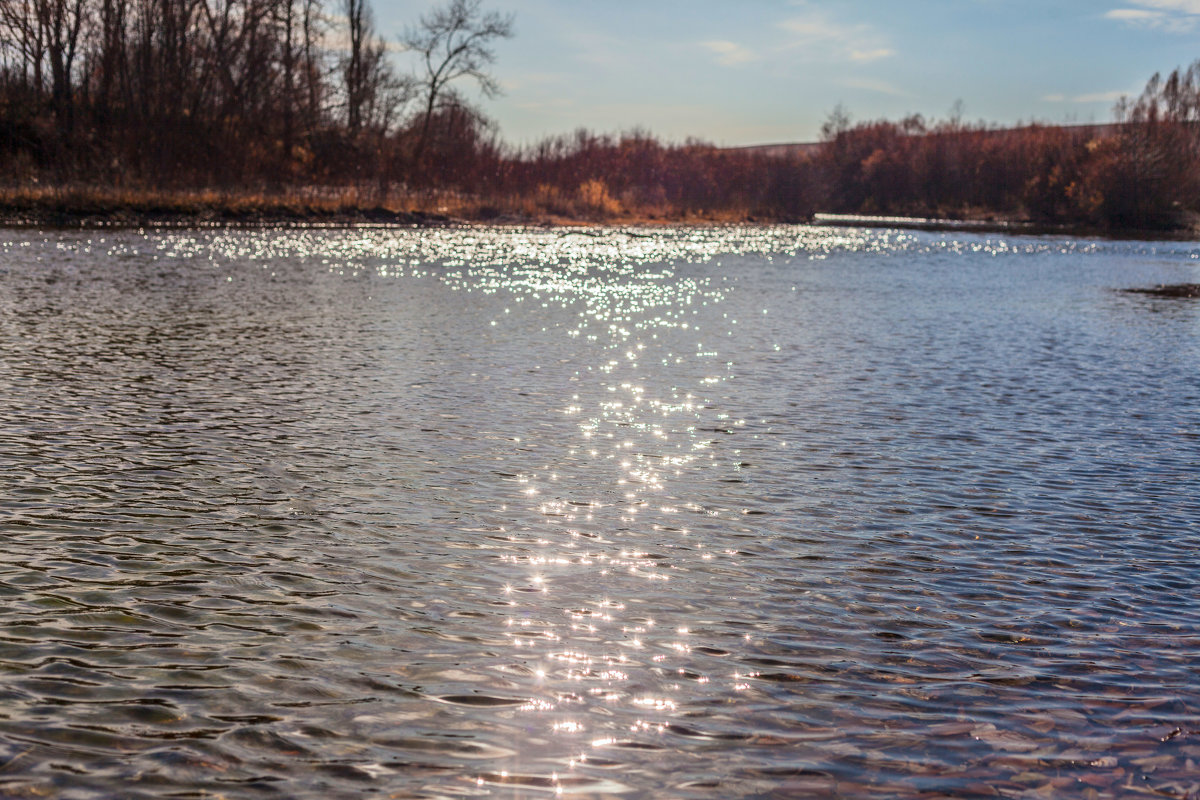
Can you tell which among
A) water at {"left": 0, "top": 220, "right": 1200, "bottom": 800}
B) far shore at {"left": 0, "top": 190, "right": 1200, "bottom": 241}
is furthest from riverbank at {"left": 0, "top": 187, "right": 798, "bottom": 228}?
water at {"left": 0, "top": 220, "right": 1200, "bottom": 800}

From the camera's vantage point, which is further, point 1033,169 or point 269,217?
point 1033,169

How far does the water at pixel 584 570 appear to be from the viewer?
138 inches

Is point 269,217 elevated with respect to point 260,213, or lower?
lower

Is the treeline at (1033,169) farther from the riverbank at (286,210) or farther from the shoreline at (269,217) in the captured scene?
the riverbank at (286,210)

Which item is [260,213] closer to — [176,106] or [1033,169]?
[176,106]

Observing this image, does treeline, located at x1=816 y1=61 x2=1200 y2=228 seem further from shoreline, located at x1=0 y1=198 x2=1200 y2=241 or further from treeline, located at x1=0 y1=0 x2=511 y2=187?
treeline, located at x1=0 y1=0 x2=511 y2=187

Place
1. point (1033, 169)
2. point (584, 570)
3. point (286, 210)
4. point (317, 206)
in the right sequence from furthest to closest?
point (1033, 169)
point (317, 206)
point (286, 210)
point (584, 570)

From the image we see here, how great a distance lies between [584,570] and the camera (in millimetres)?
5289

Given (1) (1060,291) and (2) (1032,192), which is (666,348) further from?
(2) (1032,192)

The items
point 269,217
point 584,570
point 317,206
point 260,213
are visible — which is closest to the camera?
point 584,570

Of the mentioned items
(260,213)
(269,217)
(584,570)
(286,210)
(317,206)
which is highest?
(317,206)

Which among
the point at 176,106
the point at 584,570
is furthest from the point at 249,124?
the point at 584,570

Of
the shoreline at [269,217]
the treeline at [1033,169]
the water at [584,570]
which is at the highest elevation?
the treeline at [1033,169]

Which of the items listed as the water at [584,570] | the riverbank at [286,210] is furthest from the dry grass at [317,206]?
the water at [584,570]
